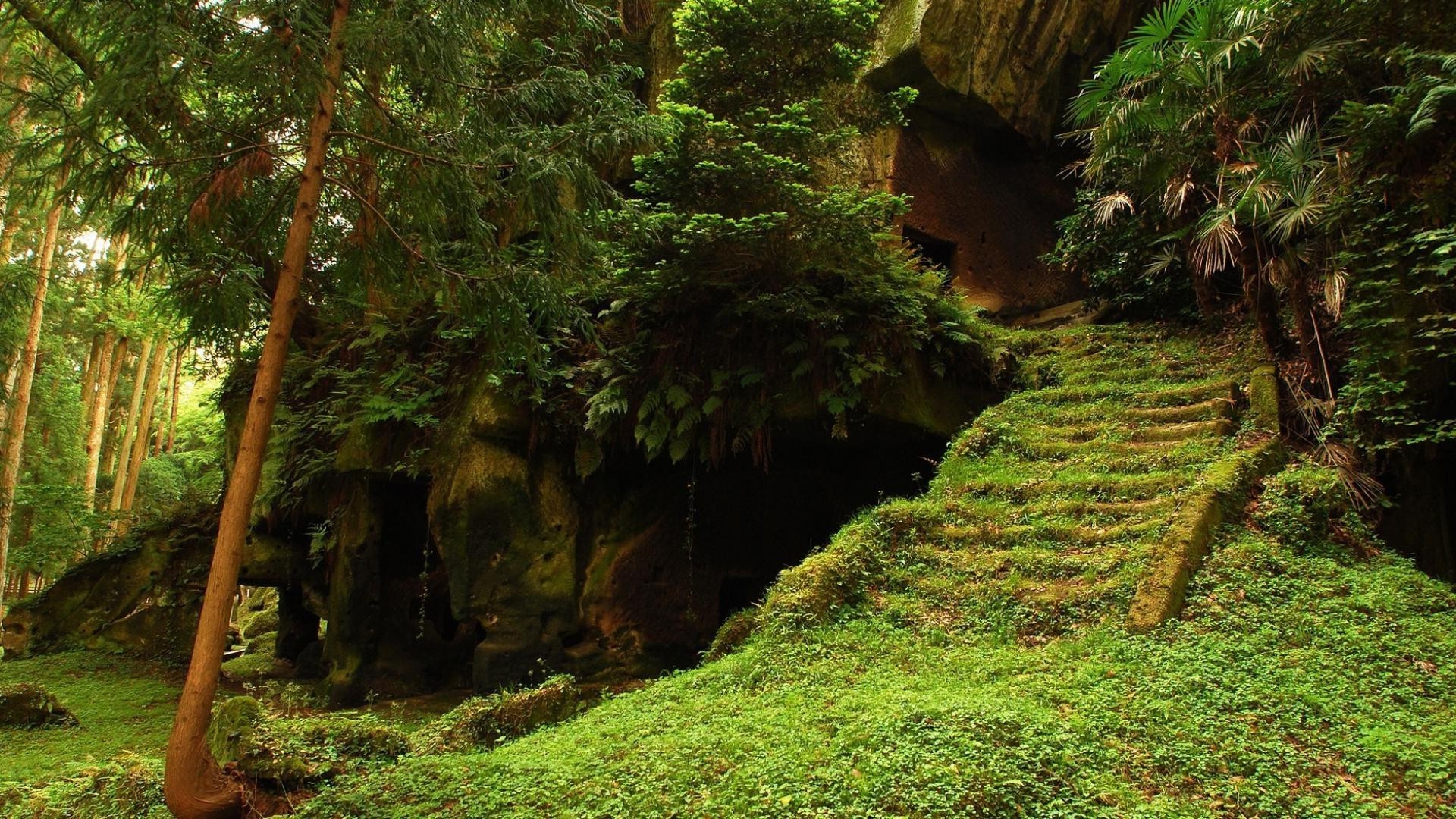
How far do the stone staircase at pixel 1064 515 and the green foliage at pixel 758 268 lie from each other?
151 cm

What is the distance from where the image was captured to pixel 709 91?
911 centimetres

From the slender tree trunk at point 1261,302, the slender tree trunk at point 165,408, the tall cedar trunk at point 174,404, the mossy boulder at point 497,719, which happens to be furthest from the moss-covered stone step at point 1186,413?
the slender tree trunk at point 165,408

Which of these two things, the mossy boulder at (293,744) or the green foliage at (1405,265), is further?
the green foliage at (1405,265)

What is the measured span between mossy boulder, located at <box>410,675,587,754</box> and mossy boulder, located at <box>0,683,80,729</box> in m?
6.31

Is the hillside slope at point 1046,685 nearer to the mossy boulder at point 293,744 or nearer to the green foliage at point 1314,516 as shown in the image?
the green foliage at point 1314,516

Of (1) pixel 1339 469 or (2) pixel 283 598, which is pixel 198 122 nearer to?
(1) pixel 1339 469

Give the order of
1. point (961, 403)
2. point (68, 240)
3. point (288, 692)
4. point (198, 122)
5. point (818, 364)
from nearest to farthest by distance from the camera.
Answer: point (198, 122) < point (818, 364) < point (961, 403) < point (288, 692) < point (68, 240)

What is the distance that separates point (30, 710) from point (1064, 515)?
39.3ft

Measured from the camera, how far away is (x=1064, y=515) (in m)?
7.18

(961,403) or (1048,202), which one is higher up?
(1048,202)

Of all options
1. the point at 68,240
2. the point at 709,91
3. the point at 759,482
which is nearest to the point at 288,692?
the point at 759,482

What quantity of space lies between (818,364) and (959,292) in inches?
99.8

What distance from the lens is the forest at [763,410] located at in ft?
15.5

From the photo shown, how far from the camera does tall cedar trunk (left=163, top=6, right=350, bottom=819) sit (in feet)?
15.5
